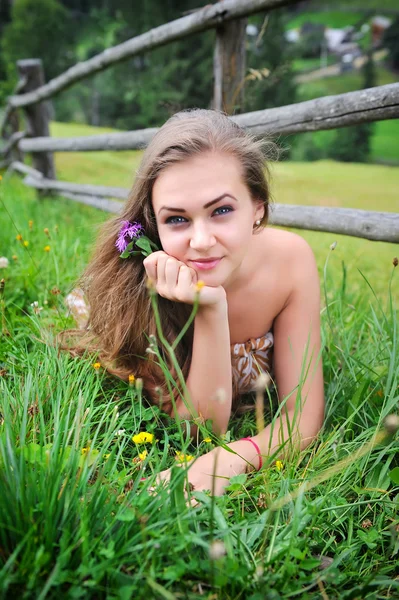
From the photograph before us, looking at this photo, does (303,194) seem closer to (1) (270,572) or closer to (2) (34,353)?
(2) (34,353)

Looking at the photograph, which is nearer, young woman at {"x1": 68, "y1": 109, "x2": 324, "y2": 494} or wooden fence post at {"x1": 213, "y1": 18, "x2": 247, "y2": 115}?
young woman at {"x1": 68, "y1": 109, "x2": 324, "y2": 494}

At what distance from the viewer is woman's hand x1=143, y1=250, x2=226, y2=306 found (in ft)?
4.61

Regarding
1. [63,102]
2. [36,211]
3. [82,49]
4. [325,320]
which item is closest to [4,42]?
[63,102]

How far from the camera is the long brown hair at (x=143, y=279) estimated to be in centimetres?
155

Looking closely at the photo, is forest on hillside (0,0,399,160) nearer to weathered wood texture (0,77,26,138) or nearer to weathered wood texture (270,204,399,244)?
weathered wood texture (270,204,399,244)

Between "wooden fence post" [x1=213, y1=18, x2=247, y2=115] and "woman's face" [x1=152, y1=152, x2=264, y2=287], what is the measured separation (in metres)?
1.61

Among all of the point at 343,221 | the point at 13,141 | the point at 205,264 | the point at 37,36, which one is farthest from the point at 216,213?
the point at 37,36

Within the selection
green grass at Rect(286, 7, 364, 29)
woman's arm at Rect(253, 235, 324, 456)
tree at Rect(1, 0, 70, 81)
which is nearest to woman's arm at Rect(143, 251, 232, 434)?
woman's arm at Rect(253, 235, 324, 456)

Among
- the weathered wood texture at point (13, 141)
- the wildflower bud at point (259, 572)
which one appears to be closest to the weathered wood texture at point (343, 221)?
the wildflower bud at point (259, 572)

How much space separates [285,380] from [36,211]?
130 inches

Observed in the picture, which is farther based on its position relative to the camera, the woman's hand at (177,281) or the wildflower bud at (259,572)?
the woman's hand at (177,281)

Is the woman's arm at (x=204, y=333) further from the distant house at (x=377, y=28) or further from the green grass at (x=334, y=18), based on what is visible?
the distant house at (x=377, y=28)

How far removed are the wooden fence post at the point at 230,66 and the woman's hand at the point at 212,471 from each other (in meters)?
2.13

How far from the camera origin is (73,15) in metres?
25.3
